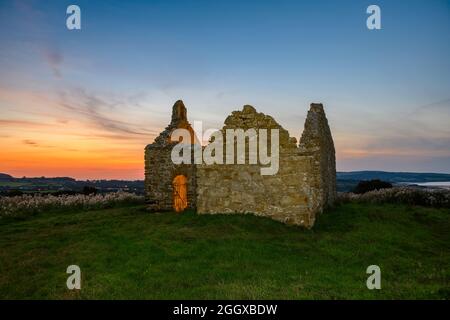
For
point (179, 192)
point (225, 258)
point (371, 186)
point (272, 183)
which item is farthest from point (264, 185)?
point (371, 186)

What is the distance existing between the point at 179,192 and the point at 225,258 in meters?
13.1

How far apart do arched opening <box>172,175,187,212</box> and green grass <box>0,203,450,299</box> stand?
17.7ft

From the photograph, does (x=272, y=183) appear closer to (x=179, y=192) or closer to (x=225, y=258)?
(x=225, y=258)

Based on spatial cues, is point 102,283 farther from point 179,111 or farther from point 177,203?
point 179,111

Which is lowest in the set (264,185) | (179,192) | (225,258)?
(225,258)

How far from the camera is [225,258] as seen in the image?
34.9ft

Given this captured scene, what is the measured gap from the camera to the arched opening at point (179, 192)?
23.0 m

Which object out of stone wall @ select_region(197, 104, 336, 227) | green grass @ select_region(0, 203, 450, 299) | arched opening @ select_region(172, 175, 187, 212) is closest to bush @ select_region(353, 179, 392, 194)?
green grass @ select_region(0, 203, 450, 299)

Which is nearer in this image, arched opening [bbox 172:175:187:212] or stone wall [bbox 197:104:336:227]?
stone wall [bbox 197:104:336:227]

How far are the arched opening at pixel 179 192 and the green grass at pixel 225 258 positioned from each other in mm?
5401

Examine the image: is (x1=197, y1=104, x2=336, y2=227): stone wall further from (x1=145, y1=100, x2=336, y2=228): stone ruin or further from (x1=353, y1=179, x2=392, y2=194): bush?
(x1=353, y1=179, x2=392, y2=194): bush

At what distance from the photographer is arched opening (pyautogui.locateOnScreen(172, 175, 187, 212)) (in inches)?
906

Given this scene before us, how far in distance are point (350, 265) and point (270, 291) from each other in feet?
13.3
